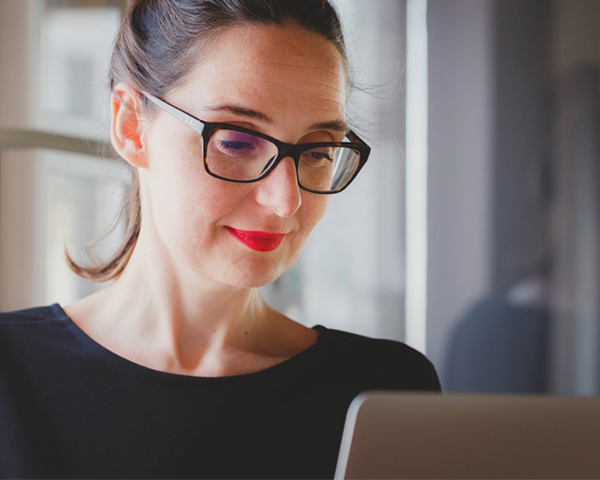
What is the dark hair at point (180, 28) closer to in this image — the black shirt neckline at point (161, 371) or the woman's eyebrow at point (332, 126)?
the woman's eyebrow at point (332, 126)

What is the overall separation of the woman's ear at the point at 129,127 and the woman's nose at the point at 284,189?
0.80ft

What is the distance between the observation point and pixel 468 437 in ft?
2.06

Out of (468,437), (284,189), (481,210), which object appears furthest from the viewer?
(481,210)

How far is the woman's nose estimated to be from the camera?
96cm

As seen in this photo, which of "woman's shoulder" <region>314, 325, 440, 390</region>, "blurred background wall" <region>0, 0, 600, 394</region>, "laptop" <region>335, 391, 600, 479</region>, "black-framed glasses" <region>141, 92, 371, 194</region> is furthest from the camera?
"blurred background wall" <region>0, 0, 600, 394</region>

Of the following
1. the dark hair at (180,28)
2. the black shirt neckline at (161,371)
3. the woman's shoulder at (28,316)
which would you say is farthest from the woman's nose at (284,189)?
the woman's shoulder at (28,316)

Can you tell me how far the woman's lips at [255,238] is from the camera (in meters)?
1.00

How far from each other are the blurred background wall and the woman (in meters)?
0.80

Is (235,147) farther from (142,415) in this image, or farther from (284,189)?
(142,415)

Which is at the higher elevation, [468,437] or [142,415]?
[468,437]

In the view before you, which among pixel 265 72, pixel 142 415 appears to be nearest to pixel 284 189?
pixel 265 72

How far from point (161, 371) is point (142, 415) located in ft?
0.26

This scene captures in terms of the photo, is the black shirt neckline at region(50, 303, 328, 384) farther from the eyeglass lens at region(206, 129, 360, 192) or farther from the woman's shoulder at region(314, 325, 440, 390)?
the eyeglass lens at region(206, 129, 360, 192)

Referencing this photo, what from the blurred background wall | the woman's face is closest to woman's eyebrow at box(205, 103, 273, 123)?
the woman's face
